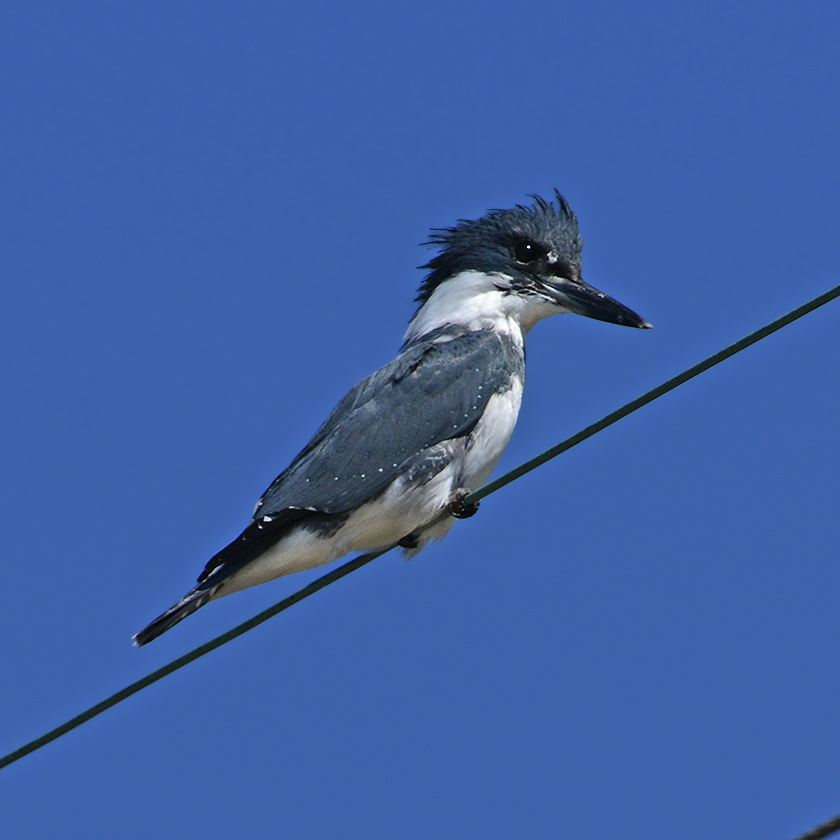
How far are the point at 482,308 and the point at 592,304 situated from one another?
451 millimetres

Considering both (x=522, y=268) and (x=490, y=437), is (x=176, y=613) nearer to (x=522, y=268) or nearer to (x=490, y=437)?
(x=490, y=437)

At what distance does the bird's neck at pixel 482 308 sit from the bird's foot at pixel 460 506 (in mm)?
758

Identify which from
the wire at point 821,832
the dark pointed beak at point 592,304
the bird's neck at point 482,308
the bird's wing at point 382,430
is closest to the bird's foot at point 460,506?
the bird's wing at point 382,430

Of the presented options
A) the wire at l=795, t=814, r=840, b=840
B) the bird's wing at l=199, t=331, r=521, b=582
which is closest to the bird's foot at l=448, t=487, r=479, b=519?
the bird's wing at l=199, t=331, r=521, b=582

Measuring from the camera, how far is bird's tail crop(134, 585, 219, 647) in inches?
161

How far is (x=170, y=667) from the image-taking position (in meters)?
2.99

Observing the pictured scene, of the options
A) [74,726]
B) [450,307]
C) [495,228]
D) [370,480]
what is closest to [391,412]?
[370,480]

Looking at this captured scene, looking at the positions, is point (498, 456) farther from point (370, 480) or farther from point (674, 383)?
point (674, 383)

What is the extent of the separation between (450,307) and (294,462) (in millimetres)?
940

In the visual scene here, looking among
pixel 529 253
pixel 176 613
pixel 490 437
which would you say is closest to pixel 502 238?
pixel 529 253

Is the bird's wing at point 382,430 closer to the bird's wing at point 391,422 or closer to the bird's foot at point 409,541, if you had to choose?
the bird's wing at point 391,422

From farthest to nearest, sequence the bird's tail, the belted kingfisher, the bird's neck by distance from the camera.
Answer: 1. the bird's neck
2. the belted kingfisher
3. the bird's tail

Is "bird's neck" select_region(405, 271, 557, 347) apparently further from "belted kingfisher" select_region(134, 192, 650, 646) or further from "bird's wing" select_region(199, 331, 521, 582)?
"bird's wing" select_region(199, 331, 521, 582)

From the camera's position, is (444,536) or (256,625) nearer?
(256,625)
